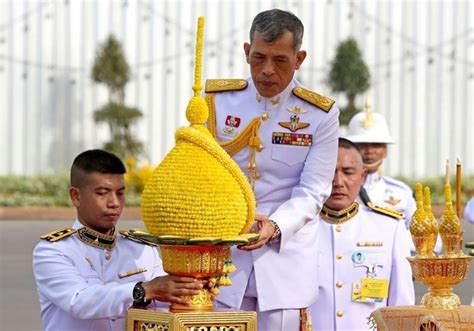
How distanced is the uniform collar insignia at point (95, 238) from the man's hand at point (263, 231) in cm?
58

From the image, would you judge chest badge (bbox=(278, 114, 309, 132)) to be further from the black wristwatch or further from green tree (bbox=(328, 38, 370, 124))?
green tree (bbox=(328, 38, 370, 124))

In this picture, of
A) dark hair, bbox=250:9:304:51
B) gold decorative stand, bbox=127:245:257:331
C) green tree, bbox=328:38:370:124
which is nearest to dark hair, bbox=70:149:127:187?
dark hair, bbox=250:9:304:51

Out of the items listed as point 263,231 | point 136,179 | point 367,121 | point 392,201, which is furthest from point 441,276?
point 136,179

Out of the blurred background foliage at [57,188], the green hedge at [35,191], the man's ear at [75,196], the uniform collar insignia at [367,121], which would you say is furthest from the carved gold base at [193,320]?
the green hedge at [35,191]

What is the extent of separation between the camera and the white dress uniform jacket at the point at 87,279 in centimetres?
366

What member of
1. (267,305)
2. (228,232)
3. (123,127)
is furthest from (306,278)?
(123,127)

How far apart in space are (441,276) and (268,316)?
0.72m

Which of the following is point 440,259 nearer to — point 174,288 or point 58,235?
point 174,288

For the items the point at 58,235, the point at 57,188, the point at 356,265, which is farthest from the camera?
the point at 57,188

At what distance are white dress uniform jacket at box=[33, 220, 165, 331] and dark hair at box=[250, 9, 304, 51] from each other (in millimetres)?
857

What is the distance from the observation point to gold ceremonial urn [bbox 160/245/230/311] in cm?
334

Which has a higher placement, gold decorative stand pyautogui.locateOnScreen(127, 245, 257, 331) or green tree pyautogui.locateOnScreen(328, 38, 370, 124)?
green tree pyautogui.locateOnScreen(328, 38, 370, 124)

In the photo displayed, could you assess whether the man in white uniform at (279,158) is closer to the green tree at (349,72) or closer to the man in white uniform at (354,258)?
the man in white uniform at (354,258)

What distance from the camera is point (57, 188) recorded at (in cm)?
1878
